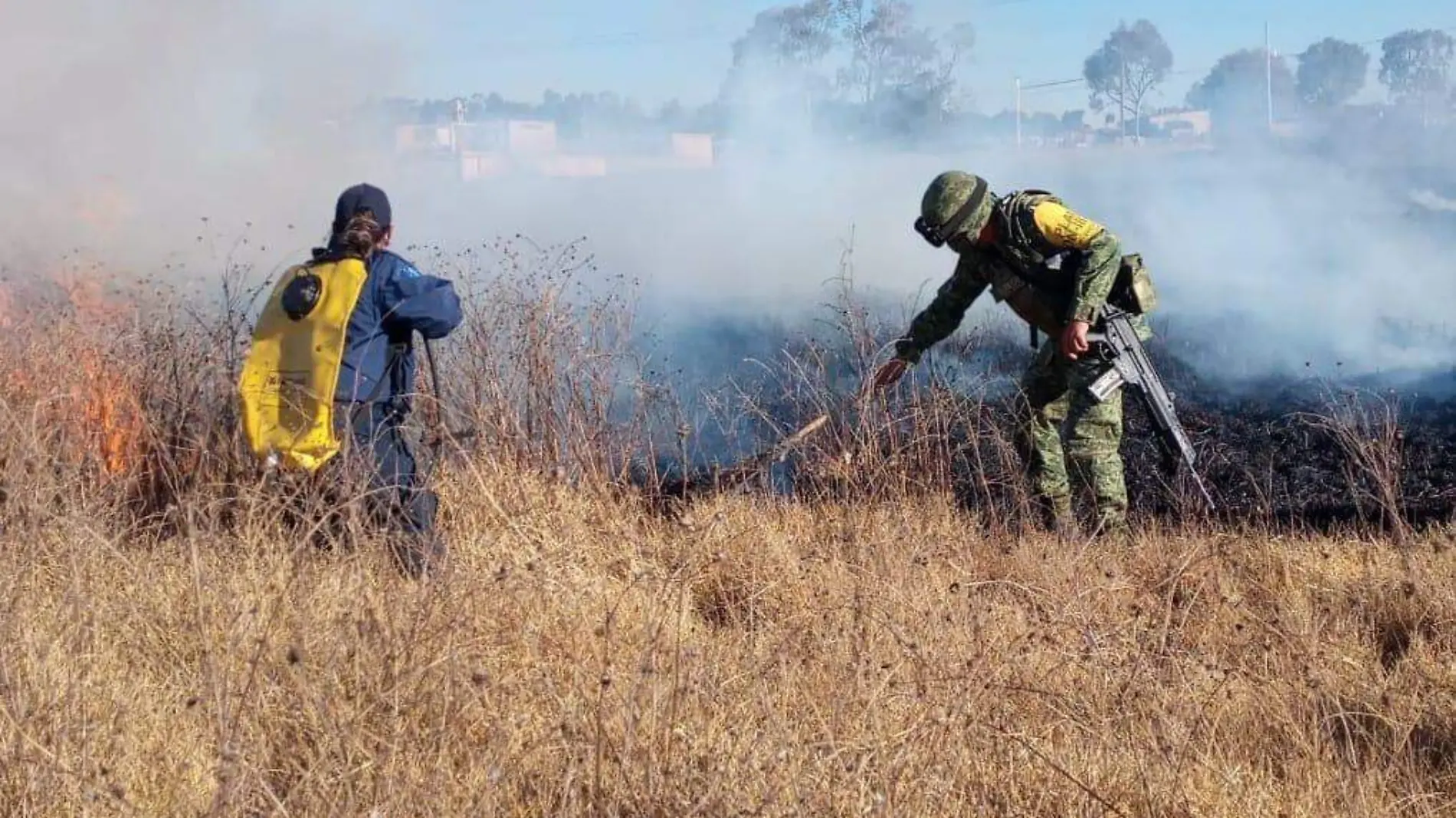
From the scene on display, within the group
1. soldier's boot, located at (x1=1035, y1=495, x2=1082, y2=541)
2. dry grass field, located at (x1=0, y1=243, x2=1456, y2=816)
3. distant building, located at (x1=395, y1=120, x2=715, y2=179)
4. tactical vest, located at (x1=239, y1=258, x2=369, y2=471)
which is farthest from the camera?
distant building, located at (x1=395, y1=120, x2=715, y2=179)

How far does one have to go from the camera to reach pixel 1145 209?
1554 cm

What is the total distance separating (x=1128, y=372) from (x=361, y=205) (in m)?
2.67

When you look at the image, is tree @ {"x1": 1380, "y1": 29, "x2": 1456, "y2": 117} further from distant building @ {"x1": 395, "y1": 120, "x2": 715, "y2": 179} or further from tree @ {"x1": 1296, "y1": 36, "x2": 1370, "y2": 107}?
distant building @ {"x1": 395, "y1": 120, "x2": 715, "y2": 179}

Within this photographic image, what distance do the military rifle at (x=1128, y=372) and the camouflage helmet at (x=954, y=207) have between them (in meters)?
0.58

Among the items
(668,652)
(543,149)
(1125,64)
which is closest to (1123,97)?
(1125,64)

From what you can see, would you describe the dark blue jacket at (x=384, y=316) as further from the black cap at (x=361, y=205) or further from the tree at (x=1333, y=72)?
the tree at (x=1333, y=72)

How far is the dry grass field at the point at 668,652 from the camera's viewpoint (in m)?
2.60

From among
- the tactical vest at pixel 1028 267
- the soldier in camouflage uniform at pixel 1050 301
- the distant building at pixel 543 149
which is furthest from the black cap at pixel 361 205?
the distant building at pixel 543 149

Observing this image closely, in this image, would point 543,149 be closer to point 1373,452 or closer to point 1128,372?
point 1128,372

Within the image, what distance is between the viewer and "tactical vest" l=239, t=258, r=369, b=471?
154 inches

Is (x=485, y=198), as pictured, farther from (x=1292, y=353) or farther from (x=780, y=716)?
(x=780, y=716)

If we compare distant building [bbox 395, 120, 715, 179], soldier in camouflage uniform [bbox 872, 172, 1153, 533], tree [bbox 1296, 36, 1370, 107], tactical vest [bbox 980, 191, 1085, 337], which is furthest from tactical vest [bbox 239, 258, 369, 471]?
tree [bbox 1296, 36, 1370, 107]

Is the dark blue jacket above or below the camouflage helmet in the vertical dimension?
below

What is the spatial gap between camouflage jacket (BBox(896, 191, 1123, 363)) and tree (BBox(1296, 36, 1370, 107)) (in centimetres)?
4380
